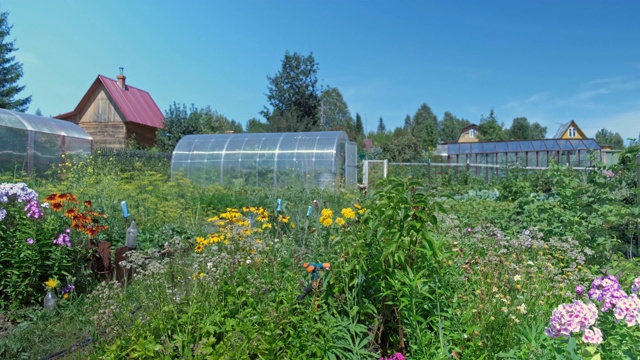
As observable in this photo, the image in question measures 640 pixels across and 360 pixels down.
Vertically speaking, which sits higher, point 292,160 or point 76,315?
point 292,160

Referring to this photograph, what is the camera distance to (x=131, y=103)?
29938 millimetres

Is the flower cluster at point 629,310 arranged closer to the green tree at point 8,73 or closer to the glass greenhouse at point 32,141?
A: the glass greenhouse at point 32,141

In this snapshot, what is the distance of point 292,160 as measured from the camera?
15.4 m

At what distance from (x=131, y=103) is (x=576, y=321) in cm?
3179

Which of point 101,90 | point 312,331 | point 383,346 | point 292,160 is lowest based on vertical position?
point 383,346

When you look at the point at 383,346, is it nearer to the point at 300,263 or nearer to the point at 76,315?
the point at 300,263

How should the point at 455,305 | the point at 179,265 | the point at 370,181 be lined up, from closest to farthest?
1. the point at 455,305
2. the point at 179,265
3. the point at 370,181

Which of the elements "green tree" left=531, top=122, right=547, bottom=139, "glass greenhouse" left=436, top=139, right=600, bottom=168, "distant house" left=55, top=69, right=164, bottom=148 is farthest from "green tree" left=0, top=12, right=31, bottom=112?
"green tree" left=531, top=122, right=547, bottom=139

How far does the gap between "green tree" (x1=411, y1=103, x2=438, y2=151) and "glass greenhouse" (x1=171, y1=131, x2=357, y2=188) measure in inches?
823

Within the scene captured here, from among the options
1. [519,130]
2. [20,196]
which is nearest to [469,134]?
[519,130]

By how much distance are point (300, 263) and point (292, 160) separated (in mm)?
12141

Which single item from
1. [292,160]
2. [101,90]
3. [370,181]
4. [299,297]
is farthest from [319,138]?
[101,90]

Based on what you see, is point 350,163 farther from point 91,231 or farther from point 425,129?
point 425,129

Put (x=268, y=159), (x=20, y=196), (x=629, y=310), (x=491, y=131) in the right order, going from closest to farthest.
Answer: (x=629, y=310)
(x=20, y=196)
(x=268, y=159)
(x=491, y=131)
